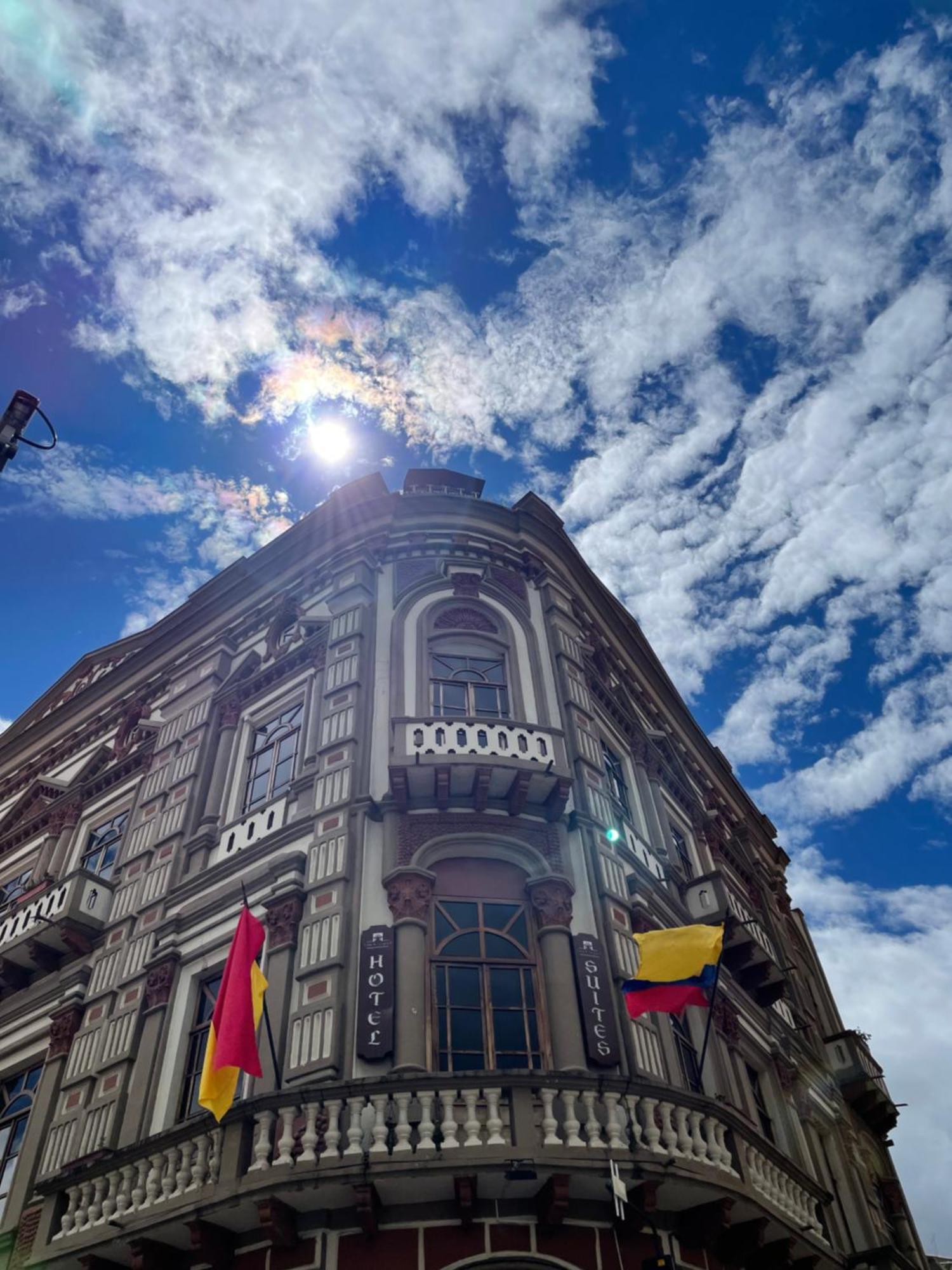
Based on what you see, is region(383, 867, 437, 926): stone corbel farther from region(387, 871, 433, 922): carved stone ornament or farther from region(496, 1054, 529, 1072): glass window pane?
region(496, 1054, 529, 1072): glass window pane

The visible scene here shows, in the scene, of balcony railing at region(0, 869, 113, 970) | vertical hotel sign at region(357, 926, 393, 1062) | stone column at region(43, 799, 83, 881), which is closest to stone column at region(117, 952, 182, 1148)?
balcony railing at region(0, 869, 113, 970)

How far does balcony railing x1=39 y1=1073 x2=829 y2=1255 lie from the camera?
11.3m

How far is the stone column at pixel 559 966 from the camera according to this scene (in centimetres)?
1346

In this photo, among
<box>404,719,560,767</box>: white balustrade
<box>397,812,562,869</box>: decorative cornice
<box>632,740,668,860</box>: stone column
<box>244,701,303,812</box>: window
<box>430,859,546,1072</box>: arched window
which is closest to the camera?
<box>430,859,546,1072</box>: arched window

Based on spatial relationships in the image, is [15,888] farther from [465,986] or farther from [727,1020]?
[727,1020]

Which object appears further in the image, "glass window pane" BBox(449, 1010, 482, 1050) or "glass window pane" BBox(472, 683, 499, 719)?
"glass window pane" BBox(472, 683, 499, 719)

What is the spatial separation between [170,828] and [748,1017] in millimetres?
13732

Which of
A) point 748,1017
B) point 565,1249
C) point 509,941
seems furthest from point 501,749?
point 748,1017

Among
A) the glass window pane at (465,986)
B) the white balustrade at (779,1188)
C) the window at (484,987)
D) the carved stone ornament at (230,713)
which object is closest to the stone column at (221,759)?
the carved stone ornament at (230,713)

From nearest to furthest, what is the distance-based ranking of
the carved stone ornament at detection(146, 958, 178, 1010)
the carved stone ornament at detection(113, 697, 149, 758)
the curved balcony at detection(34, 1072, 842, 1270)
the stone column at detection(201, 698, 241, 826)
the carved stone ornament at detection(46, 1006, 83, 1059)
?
the curved balcony at detection(34, 1072, 842, 1270)
the carved stone ornament at detection(146, 958, 178, 1010)
the carved stone ornament at detection(46, 1006, 83, 1059)
the stone column at detection(201, 698, 241, 826)
the carved stone ornament at detection(113, 697, 149, 758)

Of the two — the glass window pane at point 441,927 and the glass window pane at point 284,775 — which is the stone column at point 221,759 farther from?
the glass window pane at point 441,927

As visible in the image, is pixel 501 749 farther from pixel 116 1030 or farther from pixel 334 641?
pixel 116 1030

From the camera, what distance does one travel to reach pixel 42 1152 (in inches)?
640

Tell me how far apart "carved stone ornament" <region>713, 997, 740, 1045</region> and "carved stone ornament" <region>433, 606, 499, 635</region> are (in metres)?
9.12
